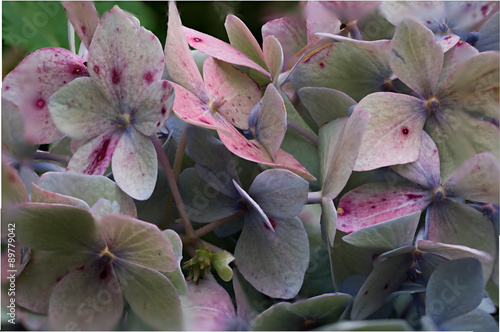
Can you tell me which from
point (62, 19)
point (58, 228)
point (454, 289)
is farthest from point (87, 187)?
point (62, 19)

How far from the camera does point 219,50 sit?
21cm

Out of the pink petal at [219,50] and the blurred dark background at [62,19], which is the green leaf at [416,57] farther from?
the blurred dark background at [62,19]

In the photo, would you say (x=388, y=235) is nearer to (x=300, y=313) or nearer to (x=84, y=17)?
(x=300, y=313)

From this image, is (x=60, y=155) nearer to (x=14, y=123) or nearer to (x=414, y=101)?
(x=14, y=123)

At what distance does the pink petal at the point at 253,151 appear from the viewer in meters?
0.17

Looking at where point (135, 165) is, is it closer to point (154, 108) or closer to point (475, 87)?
point (154, 108)

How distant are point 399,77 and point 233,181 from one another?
0.07 metres

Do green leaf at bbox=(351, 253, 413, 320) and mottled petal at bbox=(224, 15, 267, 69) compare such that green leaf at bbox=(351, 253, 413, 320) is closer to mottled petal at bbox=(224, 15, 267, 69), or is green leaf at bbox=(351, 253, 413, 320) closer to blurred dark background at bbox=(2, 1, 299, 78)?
mottled petal at bbox=(224, 15, 267, 69)

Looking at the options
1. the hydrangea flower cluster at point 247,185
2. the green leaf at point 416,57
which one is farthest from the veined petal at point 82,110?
the green leaf at point 416,57

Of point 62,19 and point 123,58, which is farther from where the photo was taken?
point 62,19

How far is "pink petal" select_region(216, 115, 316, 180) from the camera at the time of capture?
0.17 metres

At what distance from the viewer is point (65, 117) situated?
0.59 ft

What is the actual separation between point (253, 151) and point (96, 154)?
0.06 metres

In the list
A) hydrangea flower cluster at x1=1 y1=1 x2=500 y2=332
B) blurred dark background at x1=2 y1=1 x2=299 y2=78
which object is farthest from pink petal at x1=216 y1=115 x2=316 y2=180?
blurred dark background at x1=2 y1=1 x2=299 y2=78
